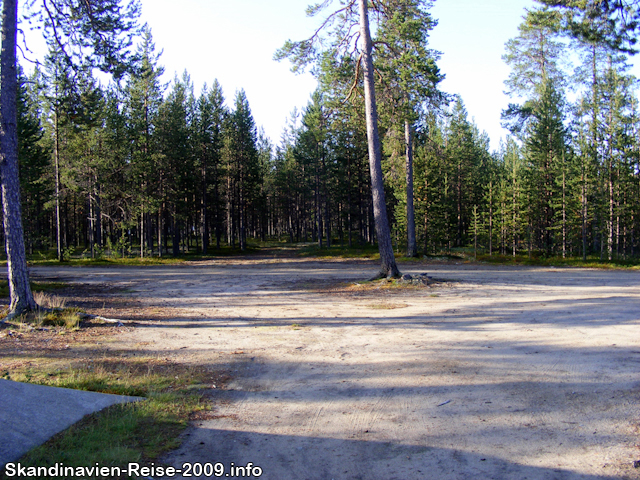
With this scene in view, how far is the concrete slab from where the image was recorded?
3.70 m

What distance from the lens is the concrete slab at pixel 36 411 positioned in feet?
12.1

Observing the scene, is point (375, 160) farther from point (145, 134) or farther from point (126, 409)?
point (145, 134)

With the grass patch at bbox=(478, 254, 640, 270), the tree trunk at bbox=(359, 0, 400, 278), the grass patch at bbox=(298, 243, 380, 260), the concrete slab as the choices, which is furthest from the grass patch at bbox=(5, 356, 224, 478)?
the grass patch at bbox=(298, 243, 380, 260)

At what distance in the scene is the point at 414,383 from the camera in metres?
5.54

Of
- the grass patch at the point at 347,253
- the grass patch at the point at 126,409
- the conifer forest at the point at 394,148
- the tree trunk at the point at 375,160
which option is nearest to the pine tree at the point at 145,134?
the conifer forest at the point at 394,148

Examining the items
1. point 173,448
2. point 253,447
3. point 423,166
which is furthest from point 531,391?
point 423,166

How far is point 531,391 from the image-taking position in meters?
5.14

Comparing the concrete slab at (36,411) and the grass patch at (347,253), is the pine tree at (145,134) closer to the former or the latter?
the grass patch at (347,253)

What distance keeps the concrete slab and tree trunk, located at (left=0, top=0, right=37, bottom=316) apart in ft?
20.1

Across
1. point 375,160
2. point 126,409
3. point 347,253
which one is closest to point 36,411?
point 126,409

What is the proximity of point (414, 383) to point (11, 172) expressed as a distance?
9.41 m

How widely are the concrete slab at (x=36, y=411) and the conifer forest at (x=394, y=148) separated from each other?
32.6ft

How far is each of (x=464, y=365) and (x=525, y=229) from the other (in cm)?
2798

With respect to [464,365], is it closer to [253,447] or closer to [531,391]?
[531,391]
